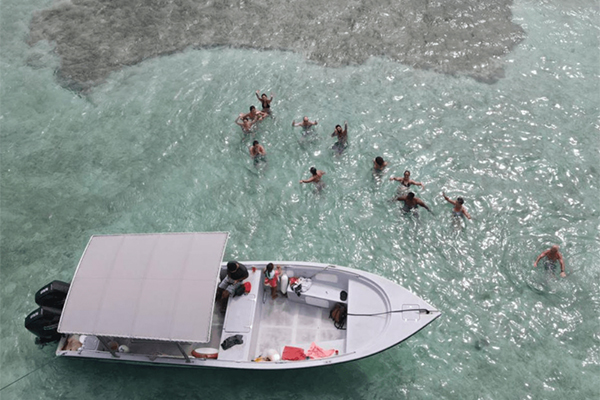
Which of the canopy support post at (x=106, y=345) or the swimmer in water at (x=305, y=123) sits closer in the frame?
the canopy support post at (x=106, y=345)

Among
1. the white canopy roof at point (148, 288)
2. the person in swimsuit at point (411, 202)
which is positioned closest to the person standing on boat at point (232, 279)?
the white canopy roof at point (148, 288)

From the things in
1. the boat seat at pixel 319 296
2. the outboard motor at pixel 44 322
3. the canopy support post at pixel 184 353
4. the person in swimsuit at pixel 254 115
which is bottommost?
the outboard motor at pixel 44 322

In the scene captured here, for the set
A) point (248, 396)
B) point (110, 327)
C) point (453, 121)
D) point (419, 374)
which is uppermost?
point (453, 121)

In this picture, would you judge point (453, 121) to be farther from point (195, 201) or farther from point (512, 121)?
point (195, 201)

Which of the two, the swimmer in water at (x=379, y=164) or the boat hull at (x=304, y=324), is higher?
the swimmer in water at (x=379, y=164)

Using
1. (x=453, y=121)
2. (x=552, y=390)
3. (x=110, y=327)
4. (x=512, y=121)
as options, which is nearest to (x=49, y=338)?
(x=110, y=327)

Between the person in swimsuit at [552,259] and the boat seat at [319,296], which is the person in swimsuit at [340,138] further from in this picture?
the person in swimsuit at [552,259]

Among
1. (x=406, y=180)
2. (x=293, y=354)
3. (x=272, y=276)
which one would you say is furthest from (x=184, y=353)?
(x=406, y=180)

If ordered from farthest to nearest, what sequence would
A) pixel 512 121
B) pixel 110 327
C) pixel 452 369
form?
pixel 512 121
pixel 452 369
pixel 110 327
